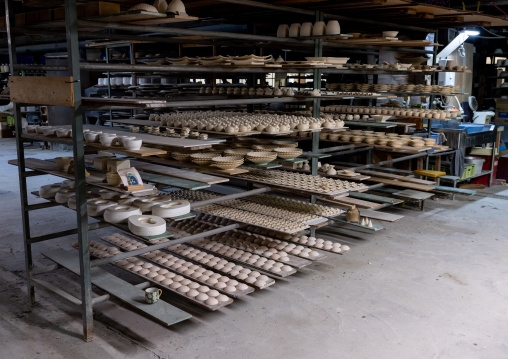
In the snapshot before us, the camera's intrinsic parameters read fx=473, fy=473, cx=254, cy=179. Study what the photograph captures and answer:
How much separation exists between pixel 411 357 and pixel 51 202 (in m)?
3.03

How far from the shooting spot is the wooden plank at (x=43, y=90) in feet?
10.2

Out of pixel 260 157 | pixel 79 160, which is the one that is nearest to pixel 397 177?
pixel 260 157

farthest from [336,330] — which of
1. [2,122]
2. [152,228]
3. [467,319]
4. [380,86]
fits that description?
[2,122]

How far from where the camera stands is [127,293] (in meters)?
3.62

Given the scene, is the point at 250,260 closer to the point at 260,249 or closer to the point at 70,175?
the point at 260,249

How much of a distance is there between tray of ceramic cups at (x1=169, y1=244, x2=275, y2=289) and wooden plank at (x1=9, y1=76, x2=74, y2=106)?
1.96 m

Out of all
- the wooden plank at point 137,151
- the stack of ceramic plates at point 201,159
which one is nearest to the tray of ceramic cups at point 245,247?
the stack of ceramic plates at point 201,159

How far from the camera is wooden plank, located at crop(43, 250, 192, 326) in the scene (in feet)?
10.9

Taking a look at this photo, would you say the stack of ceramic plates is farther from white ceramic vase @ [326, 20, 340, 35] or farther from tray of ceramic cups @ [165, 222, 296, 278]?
white ceramic vase @ [326, 20, 340, 35]

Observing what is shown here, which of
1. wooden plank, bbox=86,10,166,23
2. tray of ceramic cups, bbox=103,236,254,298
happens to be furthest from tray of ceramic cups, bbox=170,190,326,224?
wooden plank, bbox=86,10,166,23

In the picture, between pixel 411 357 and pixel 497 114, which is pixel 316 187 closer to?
pixel 411 357

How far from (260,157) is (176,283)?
54.5 inches

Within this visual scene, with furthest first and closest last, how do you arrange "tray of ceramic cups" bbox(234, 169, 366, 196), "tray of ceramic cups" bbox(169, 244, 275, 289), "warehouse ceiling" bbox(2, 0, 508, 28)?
"warehouse ceiling" bbox(2, 0, 508, 28), "tray of ceramic cups" bbox(234, 169, 366, 196), "tray of ceramic cups" bbox(169, 244, 275, 289)

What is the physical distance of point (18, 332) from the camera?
11.3ft
